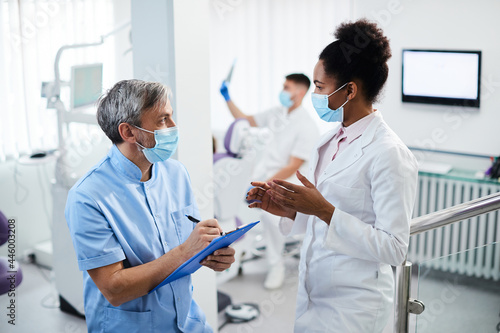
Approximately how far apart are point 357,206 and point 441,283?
0.62 metres

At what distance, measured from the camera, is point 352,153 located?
163cm

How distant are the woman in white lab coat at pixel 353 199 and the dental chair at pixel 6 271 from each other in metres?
1.44

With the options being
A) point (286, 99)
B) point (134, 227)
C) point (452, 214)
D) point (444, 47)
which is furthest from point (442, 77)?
point (134, 227)

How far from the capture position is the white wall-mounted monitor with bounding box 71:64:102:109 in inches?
128

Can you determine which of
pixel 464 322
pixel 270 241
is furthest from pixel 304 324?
pixel 270 241

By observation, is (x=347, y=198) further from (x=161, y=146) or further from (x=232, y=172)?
(x=232, y=172)

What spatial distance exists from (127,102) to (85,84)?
1.94 metres

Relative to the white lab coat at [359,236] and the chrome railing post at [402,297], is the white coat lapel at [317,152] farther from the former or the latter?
the chrome railing post at [402,297]

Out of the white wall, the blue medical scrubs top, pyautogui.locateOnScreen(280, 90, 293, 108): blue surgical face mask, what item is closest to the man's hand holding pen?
the blue medical scrubs top

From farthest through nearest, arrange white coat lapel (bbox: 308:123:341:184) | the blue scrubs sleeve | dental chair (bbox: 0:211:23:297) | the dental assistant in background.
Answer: the dental assistant in background → dental chair (bbox: 0:211:23:297) → white coat lapel (bbox: 308:123:341:184) → the blue scrubs sleeve

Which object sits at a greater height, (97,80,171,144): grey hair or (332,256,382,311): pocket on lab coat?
(97,80,171,144): grey hair

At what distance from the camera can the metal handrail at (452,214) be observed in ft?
5.92

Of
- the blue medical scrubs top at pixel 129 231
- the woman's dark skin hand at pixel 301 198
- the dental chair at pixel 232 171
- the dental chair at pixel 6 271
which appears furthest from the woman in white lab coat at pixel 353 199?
the dental chair at pixel 232 171

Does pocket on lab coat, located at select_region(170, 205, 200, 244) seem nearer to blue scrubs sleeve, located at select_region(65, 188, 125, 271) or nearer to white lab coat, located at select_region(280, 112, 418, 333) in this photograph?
blue scrubs sleeve, located at select_region(65, 188, 125, 271)
